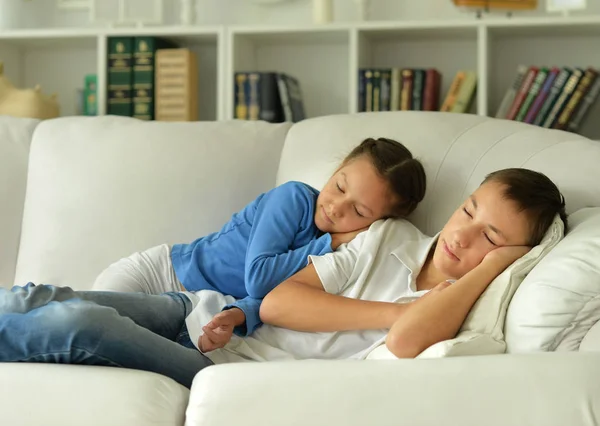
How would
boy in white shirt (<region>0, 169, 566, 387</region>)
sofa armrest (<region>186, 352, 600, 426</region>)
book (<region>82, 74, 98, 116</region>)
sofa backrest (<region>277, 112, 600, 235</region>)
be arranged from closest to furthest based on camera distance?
sofa armrest (<region>186, 352, 600, 426</region>) < boy in white shirt (<region>0, 169, 566, 387</region>) < sofa backrest (<region>277, 112, 600, 235</region>) < book (<region>82, 74, 98, 116</region>)

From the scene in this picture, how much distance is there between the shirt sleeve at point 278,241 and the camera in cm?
158

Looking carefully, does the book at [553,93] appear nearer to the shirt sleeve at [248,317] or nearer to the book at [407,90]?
the book at [407,90]

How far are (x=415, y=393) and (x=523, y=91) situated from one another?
1.83 metres

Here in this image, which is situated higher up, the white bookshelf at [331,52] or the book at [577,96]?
the white bookshelf at [331,52]

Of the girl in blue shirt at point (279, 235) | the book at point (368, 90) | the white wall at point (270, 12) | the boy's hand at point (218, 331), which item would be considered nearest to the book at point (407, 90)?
the book at point (368, 90)

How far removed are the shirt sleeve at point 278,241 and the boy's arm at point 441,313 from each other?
0.95 ft

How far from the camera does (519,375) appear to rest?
1.04 meters

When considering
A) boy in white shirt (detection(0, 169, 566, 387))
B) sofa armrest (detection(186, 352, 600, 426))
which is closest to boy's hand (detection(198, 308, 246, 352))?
boy in white shirt (detection(0, 169, 566, 387))

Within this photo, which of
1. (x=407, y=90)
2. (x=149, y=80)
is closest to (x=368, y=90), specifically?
(x=407, y=90)

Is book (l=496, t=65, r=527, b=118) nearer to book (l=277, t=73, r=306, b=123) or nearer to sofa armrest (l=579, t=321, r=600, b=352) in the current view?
book (l=277, t=73, r=306, b=123)

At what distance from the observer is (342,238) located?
1683 millimetres

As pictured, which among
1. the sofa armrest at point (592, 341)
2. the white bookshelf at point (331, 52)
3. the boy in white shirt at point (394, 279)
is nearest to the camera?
the sofa armrest at point (592, 341)

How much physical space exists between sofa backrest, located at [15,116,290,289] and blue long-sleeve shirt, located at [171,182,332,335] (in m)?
0.14

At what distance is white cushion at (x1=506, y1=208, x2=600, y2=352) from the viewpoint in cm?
123
